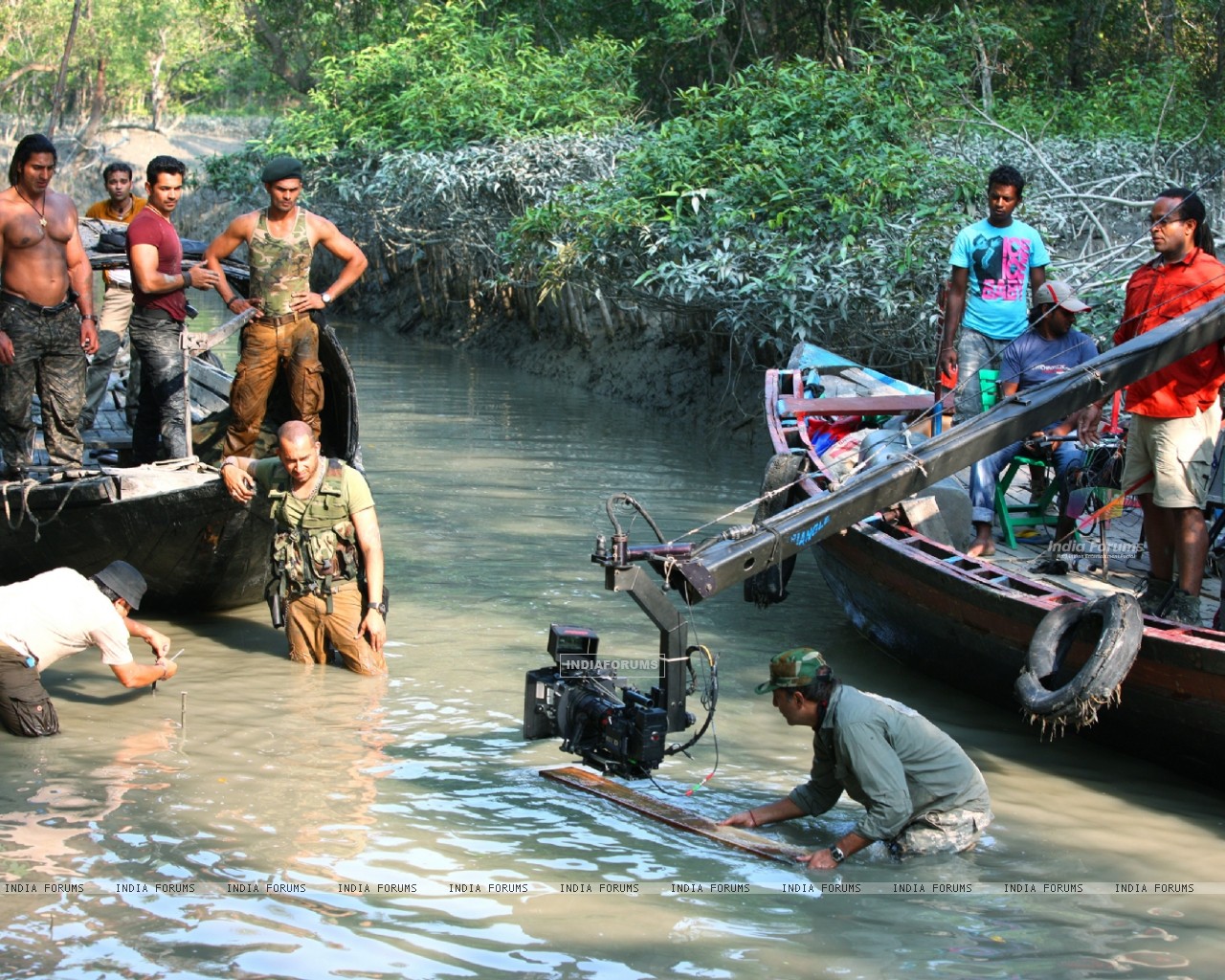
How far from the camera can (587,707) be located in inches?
205

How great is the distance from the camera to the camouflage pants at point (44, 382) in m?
7.81

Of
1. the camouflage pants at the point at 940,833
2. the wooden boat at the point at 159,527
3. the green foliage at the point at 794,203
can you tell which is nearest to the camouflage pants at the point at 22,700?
the wooden boat at the point at 159,527

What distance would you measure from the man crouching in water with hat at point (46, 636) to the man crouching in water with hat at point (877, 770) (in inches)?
121

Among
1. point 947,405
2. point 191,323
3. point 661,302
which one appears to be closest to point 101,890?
point 947,405

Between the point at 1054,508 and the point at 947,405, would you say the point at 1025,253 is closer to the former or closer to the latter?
the point at 947,405

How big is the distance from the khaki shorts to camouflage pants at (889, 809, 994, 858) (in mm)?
1973

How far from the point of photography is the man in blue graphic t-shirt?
8.47 metres

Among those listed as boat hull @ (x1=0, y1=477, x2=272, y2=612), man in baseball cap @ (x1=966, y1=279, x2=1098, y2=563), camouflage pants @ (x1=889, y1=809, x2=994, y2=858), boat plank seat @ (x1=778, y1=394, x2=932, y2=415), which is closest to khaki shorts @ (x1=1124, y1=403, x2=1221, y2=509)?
man in baseball cap @ (x1=966, y1=279, x2=1098, y2=563)

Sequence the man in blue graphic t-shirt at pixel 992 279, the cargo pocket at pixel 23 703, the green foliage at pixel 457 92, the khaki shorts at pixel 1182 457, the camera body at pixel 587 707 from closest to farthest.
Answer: the camera body at pixel 587 707
the cargo pocket at pixel 23 703
the khaki shorts at pixel 1182 457
the man in blue graphic t-shirt at pixel 992 279
the green foliage at pixel 457 92

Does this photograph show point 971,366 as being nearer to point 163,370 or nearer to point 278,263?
point 278,263

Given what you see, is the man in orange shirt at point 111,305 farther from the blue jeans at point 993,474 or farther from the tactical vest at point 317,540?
the blue jeans at point 993,474

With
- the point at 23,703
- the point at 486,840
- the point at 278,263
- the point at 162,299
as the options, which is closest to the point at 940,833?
the point at 486,840

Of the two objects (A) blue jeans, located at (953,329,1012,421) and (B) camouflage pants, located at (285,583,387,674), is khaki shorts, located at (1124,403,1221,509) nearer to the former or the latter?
(A) blue jeans, located at (953,329,1012,421)

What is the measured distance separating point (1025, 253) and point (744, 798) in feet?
13.4
